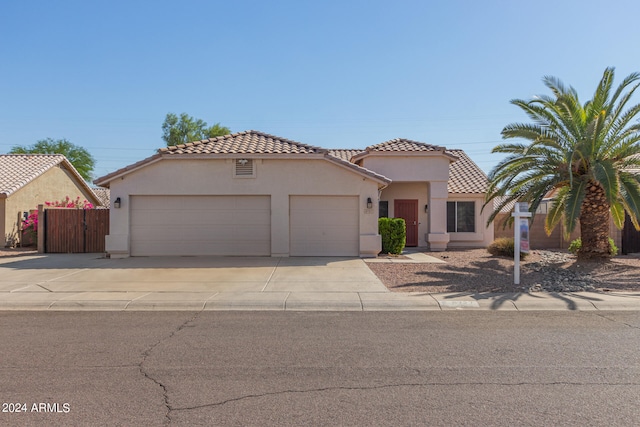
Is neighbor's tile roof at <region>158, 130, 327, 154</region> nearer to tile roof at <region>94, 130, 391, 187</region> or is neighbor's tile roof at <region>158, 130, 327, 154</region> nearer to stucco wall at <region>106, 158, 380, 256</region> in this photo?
tile roof at <region>94, 130, 391, 187</region>

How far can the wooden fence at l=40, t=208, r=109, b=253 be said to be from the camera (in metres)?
18.0

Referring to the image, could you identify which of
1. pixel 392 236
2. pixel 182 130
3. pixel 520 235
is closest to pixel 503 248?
pixel 392 236

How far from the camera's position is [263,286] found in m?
10.3

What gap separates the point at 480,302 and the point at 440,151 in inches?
471

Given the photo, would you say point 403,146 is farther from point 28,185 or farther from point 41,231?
point 28,185

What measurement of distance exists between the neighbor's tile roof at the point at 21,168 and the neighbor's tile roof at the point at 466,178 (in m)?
20.5

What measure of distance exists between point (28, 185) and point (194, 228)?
1212cm

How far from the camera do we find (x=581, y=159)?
12.8 metres

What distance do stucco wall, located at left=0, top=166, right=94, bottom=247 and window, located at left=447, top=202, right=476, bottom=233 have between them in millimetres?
20308

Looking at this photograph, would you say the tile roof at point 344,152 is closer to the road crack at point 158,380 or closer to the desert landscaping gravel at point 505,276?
the desert landscaping gravel at point 505,276

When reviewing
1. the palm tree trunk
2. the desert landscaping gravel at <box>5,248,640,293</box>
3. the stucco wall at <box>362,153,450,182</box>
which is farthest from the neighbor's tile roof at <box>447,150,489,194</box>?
the palm tree trunk

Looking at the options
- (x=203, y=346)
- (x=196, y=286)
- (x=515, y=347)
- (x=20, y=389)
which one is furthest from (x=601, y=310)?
(x=20, y=389)

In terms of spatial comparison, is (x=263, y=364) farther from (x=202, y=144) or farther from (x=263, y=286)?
(x=202, y=144)

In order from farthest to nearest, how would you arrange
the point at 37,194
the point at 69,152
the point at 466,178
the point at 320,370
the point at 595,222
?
the point at 69,152
the point at 37,194
the point at 466,178
the point at 595,222
the point at 320,370
